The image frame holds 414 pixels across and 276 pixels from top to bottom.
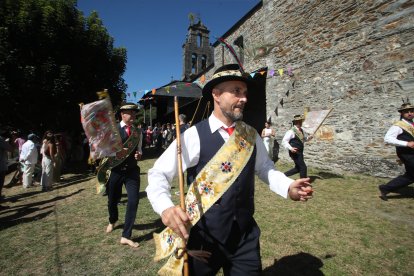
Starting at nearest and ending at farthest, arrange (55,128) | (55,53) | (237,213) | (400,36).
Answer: (237,213) → (400,36) → (55,53) → (55,128)

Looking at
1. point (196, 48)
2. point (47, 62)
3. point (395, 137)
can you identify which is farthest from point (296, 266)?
point (196, 48)

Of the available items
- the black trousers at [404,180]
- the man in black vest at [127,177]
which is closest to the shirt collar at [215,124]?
the man in black vest at [127,177]

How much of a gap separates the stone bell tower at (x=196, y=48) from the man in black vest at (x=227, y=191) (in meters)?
31.8

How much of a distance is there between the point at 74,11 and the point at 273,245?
14.7 metres

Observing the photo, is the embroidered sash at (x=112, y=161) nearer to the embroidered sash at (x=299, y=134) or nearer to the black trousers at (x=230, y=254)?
the black trousers at (x=230, y=254)

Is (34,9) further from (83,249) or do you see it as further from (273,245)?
(273,245)

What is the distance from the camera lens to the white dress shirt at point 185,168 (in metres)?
1.78

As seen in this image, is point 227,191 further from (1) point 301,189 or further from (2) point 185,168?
(1) point 301,189

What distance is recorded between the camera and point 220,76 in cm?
215

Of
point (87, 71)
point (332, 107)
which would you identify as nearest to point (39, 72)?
point (87, 71)

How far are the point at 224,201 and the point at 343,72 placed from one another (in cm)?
832

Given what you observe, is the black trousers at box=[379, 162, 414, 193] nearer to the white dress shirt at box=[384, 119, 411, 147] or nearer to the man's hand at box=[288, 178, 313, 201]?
the white dress shirt at box=[384, 119, 411, 147]

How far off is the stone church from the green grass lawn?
78.0 inches

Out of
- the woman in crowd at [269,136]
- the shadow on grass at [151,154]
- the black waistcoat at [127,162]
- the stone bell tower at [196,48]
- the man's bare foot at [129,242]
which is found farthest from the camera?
the stone bell tower at [196,48]
